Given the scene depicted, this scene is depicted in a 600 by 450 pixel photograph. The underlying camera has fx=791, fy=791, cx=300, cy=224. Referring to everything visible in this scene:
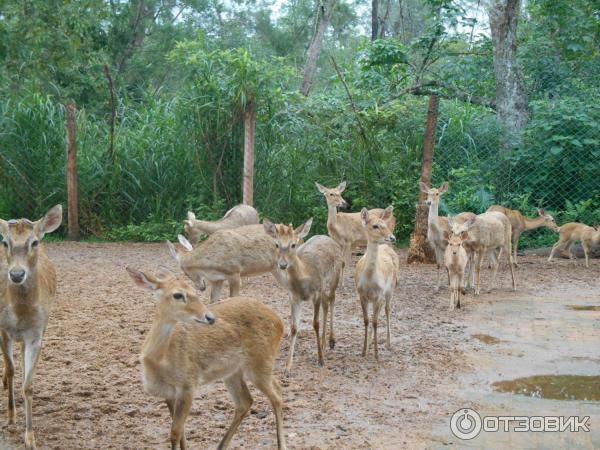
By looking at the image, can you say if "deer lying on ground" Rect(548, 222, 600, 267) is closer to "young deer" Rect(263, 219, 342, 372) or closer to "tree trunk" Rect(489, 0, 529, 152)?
"tree trunk" Rect(489, 0, 529, 152)

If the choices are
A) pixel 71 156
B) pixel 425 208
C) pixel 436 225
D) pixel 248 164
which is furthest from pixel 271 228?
pixel 71 156

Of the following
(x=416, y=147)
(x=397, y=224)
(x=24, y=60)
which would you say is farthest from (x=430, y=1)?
(x=24, y=60)

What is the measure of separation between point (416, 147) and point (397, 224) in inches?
54.8

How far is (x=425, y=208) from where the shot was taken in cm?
1094

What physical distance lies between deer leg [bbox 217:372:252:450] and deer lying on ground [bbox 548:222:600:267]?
26.7 ft

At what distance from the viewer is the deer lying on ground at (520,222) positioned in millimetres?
11453

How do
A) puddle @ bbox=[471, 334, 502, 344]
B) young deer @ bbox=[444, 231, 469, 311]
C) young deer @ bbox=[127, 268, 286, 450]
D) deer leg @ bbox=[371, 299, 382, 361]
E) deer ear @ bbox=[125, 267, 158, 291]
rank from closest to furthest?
young deer @ bbox=[127, 268, 286, 450], deer ear @ bbox=[125, 267, 158, 291], deer leg @ bbox=[371, 299, 382, 361], puddle @ bbox=[471, 334, 502, 344], young deer @ bbox=[444, 231, 469, 311]

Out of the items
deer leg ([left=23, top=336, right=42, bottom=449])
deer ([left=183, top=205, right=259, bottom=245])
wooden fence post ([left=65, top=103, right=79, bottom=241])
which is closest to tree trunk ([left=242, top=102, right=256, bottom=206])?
deer ([left=183, top=205, right=259, bottom=245])

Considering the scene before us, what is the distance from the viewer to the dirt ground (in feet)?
15.3

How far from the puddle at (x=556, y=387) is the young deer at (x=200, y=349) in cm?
188

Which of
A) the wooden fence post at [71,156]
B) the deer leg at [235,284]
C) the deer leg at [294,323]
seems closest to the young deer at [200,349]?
the deer leg at [294,323]

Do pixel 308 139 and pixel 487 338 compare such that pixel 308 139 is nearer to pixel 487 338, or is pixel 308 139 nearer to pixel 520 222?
pixel 520 222

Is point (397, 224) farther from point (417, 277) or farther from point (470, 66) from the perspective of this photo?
point (470, 66)

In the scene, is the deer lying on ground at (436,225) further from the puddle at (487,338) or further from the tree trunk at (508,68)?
the tree trunk at (508,68)
